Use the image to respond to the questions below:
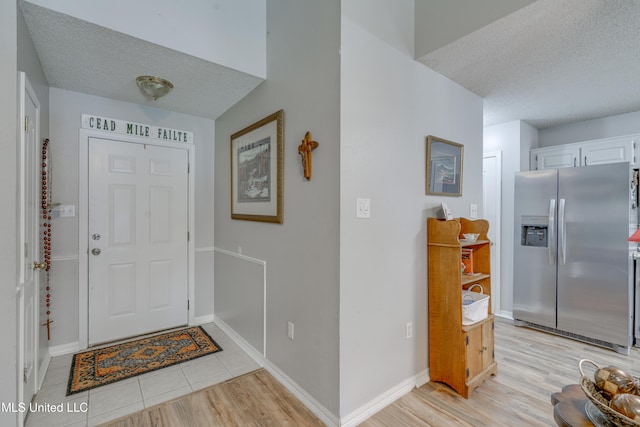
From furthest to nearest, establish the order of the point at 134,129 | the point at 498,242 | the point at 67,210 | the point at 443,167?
the point at 498,242 → the point at 134,129 → the point at 67,210 → the point at 443,167

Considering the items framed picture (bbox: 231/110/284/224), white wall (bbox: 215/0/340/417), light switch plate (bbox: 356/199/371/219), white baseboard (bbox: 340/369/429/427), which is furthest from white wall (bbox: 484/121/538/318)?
framed picture (bbox: 231/110/284/224)

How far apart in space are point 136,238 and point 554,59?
393 cm

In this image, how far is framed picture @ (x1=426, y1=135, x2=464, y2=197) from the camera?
2.36 m

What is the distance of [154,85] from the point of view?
248 centimetres

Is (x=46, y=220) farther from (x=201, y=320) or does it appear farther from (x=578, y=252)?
(x=578, y=252)

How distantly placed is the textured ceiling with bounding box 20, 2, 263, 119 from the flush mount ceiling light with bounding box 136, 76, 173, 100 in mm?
55

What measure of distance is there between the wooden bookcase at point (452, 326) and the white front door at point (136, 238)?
258 centimetres

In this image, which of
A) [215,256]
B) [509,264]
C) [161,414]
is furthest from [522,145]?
[161,414]

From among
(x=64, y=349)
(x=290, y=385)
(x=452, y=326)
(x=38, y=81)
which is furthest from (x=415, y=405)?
(x=38, y=81)

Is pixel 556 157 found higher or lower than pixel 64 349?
higher

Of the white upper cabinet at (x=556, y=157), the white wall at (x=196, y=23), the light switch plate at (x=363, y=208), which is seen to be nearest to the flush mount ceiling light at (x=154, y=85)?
the white wall at (x=196, y=23)

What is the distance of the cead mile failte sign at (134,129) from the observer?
9.26 ft

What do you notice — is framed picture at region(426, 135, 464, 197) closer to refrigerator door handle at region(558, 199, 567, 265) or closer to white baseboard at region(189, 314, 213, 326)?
refrigerator door handle at region(558, 199, 567, 265)

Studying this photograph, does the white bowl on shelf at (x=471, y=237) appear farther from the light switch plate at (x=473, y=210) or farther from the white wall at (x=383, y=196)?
the light switch plate at (x=473, y=210)
